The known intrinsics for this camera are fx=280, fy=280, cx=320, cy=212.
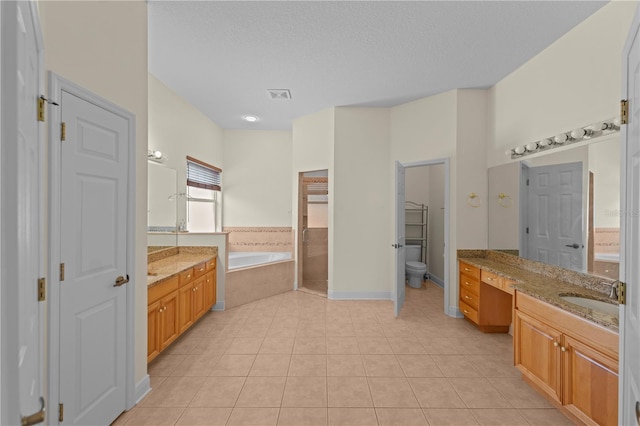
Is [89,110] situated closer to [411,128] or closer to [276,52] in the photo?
[276,52]

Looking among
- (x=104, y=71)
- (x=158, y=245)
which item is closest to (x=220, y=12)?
(x=104, y=71)

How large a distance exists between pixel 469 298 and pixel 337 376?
197 cm

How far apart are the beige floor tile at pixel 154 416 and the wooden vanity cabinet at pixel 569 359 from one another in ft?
8.35

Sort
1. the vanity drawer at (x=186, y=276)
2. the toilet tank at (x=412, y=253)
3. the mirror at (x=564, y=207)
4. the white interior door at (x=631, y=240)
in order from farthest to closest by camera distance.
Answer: the toilet tank at (x=412, y=253) < the vanity drawer at (x=186, y=276) < the mirror at (x=564, y=207) < the white interior door at (x=631, y=240)

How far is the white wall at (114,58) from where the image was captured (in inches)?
58.1

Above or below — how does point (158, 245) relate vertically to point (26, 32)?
below

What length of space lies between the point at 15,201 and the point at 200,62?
3014 mm

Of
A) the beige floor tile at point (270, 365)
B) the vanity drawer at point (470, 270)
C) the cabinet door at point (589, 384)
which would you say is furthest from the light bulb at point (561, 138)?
the beige floor tile at point (270, 365)

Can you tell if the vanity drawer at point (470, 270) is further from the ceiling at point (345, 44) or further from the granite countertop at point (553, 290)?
the ceiling at point (345, 44)

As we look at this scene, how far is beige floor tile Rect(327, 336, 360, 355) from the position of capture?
278 centimetres

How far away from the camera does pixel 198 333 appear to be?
315 centimetres

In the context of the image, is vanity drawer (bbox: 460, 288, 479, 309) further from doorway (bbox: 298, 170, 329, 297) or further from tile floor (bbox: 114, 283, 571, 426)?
doorway (bbox: 298, 170, 329, 297)

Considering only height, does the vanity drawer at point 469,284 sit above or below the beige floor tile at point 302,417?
above

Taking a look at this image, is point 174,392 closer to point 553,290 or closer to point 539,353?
point 539,353
